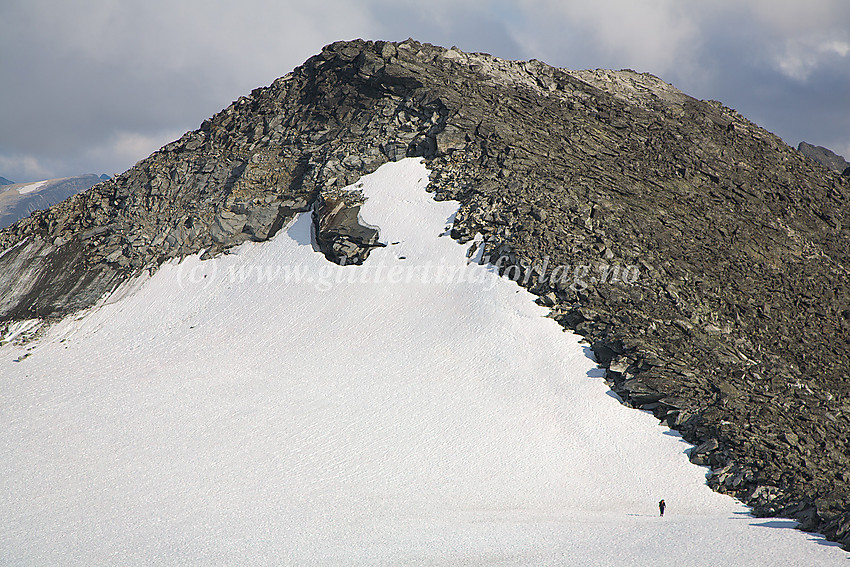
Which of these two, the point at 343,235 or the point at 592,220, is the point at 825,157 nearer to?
the point at 592,220

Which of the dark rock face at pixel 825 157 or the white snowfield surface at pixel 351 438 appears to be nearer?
the white snowfield surface at pixel 351 438

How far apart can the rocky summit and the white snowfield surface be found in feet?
7.09

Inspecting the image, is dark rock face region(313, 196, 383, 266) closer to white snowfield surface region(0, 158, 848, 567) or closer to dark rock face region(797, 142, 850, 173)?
white snowfield surface region(0, 158, 848, 567)

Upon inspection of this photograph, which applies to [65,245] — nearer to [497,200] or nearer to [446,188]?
[446,188]

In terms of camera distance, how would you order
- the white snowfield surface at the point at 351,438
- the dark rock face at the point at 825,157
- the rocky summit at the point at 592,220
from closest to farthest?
the white snowfield surface at the point at 351,438 < the rocky summit at the point at 592,220 < the dark rock face at the point at 825,157

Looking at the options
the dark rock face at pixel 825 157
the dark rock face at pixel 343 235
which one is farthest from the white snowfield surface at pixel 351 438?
the dark rock face at pixel 825 157

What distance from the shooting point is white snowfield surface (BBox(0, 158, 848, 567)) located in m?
20.9

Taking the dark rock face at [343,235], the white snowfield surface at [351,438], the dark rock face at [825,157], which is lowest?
the white snowfield surface at [351,438]

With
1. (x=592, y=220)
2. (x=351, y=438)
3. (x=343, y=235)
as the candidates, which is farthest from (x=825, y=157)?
(x=351, y=438)

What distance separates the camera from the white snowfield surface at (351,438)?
823 inches

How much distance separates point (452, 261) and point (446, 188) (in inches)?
276

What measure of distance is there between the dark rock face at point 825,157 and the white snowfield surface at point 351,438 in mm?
73402

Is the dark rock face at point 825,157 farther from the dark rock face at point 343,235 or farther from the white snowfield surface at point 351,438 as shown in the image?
the dark rock face at point 343,235

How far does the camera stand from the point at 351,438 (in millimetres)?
28000
